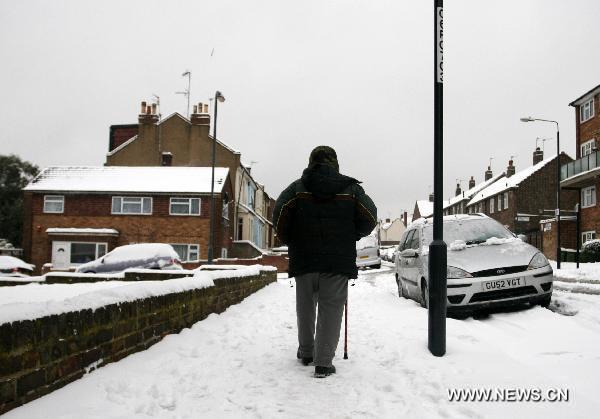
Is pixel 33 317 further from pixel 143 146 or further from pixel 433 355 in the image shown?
pixel 143 146

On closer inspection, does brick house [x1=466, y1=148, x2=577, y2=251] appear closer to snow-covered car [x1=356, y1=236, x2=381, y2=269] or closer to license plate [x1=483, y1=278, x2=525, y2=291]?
snow-covered car [x1=356, y1=236, x2=381, y2=269]

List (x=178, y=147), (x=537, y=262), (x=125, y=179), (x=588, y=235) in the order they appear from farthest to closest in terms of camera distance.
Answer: (x=178, y=147) < (x=125, y=179) < (x=588, y=235) < (x=537, y=262)

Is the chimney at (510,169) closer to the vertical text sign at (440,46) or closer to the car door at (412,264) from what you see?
the car door at (412,264)

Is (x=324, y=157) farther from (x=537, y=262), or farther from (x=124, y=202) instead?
(x=124, y=202)

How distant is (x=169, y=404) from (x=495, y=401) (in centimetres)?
231

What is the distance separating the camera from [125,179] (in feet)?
109

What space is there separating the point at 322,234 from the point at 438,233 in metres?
1.37

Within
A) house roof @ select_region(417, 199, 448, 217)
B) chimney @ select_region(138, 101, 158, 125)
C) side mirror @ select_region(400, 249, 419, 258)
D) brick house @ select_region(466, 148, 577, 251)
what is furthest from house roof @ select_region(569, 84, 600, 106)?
house roof @ select_region(417, 199, 448, 217)

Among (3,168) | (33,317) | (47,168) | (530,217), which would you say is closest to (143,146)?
(47,168)

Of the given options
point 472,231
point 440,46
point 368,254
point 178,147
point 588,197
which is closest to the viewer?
point 440,46

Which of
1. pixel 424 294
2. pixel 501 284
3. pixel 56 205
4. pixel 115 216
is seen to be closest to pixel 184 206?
pixel 115 216

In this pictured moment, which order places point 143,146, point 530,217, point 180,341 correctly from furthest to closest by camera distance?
point 530,217
point 143,146
point 180,341

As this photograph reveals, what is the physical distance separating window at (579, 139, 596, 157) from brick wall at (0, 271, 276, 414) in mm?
33906

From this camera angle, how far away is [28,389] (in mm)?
2885
